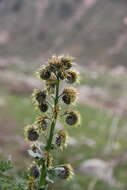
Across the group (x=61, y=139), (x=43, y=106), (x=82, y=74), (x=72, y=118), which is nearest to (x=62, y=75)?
(x=43, y=106)

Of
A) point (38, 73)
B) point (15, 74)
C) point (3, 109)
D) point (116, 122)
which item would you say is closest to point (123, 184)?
point (116, 122)

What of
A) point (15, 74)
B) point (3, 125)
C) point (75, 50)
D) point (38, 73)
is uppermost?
point (75, 50)

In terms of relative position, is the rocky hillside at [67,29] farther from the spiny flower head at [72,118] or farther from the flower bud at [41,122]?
the flower bud at [41,122]

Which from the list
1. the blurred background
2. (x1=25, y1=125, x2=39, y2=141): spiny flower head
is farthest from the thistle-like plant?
the blurred background

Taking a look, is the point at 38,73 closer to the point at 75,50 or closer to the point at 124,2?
the point at 75,50

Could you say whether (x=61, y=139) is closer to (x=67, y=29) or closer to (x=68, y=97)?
(x=68, y=97)

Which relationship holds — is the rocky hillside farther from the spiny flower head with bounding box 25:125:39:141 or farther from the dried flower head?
the dried flower head

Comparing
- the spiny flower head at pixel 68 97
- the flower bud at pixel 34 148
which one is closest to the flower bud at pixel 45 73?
the spiny flower head at pixel 68 97
